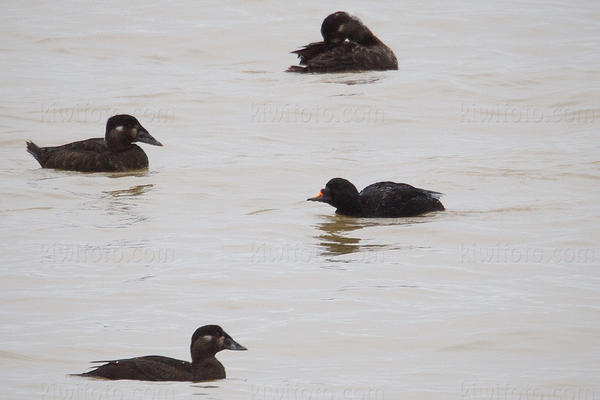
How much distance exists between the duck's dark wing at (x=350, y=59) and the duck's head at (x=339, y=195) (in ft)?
30.9

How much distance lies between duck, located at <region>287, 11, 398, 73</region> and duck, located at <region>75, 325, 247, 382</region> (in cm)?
1490

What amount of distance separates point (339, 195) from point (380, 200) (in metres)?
0.47

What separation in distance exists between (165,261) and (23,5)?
833 inches

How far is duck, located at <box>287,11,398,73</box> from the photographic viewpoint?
2392cm

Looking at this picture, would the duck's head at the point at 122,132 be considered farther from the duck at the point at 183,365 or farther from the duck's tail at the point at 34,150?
the duck at the point at 183,365

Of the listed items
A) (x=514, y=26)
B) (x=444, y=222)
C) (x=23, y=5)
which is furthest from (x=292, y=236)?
(x=23, y=5)

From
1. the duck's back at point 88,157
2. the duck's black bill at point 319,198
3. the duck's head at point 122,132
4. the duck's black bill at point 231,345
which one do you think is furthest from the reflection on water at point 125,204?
the duck's black bill at point 231,345

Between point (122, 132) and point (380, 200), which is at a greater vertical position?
point (122, 132)

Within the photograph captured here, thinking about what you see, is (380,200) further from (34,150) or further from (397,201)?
(34,150)

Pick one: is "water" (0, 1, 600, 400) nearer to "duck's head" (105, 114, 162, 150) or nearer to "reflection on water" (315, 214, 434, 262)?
"reflection on water" (315, 214, 434, 262)

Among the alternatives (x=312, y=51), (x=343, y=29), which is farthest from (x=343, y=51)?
(x=312, y=51)

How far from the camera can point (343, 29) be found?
2392cm

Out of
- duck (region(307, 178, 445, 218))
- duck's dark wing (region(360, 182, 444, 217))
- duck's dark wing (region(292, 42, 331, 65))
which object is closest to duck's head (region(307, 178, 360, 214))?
duck (region(307, 178, 445, 218))

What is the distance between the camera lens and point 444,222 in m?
14.4
